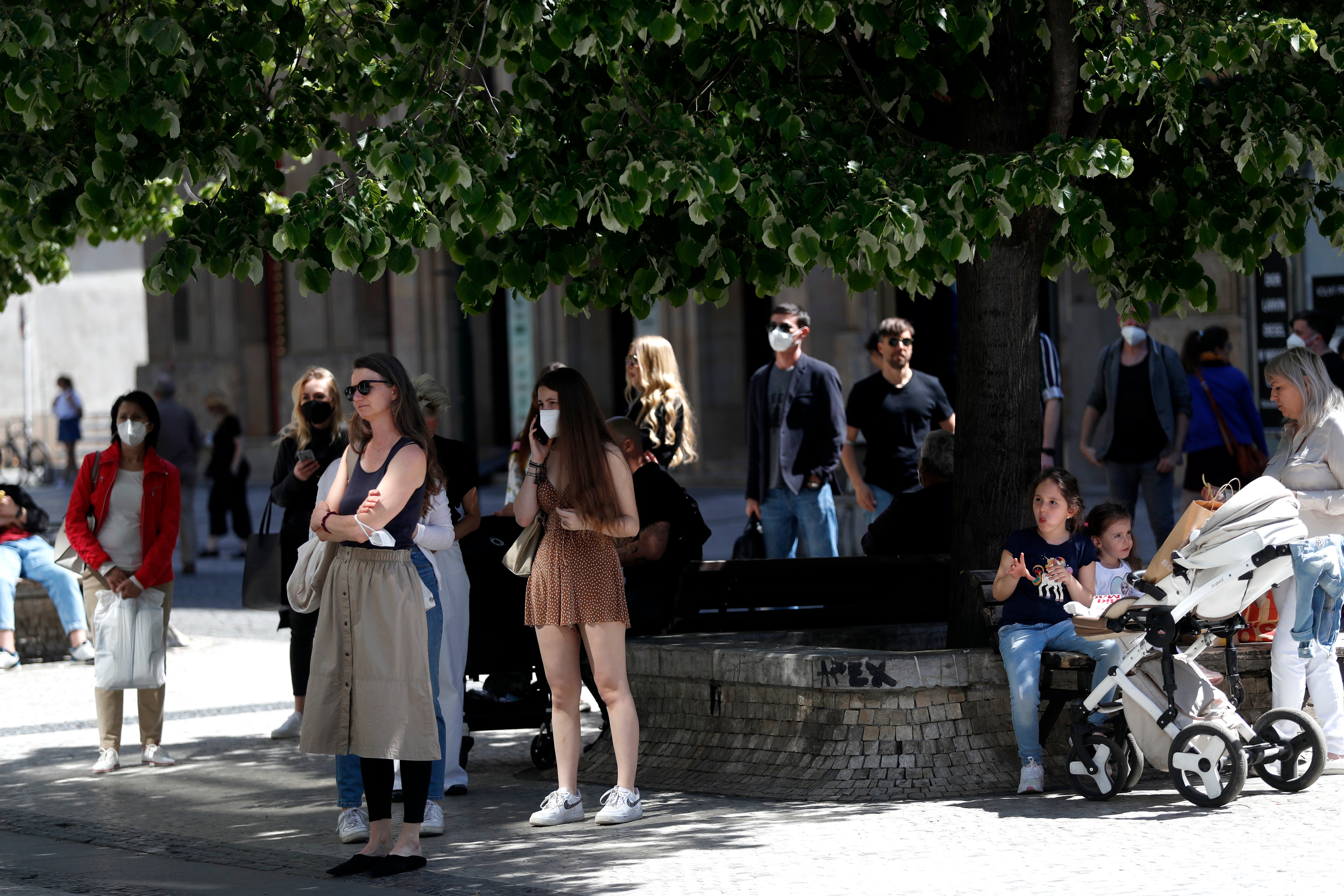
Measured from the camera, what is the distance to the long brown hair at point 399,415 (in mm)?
6184

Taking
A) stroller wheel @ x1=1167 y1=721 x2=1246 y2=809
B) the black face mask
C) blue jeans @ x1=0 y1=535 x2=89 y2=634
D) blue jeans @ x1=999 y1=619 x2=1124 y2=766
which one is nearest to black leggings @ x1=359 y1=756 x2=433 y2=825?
blue jeans @ x1=999 y1=619 x2=1124 y2=766

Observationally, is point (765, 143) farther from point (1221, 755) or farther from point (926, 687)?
point (1221, 755)

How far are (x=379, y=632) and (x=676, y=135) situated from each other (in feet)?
6.51

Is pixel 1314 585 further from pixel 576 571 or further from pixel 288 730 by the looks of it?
pixel 288 730

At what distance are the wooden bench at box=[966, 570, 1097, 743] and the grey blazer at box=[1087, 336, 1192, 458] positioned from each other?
431cm

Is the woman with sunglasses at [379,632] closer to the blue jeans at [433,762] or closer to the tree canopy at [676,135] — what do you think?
the blue jeans at [433,762]

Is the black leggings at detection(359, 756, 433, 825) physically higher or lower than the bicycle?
lower

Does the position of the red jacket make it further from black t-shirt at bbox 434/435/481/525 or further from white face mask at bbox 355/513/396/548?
white face mask at bbox 355/513/396/548

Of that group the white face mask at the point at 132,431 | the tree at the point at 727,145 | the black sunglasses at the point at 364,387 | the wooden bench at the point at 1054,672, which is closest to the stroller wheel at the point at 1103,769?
the wooden bench at the point at 1054,672

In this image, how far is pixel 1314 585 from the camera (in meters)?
7.05

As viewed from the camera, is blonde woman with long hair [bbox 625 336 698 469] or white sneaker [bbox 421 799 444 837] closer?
white sneaker [bbox 421 799 444 837]

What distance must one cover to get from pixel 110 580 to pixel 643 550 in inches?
98.7

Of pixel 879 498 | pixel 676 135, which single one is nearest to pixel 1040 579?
pixel 676 135

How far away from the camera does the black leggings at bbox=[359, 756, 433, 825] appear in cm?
616
